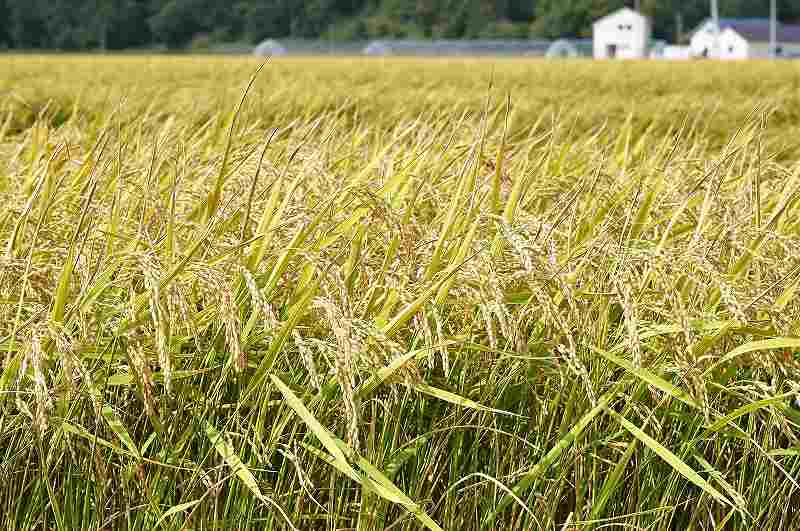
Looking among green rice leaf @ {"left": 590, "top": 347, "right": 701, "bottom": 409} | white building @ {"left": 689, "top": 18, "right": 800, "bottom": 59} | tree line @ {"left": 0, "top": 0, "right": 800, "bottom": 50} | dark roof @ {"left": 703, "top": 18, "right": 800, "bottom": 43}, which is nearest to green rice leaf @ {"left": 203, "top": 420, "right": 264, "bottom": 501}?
green rice leaf @ {"left": 590, "top": 347, "right": 701, "bottom": 409}

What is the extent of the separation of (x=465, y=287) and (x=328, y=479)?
0.40m

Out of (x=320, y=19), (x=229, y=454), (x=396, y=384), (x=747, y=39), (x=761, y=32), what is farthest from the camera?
(x=320, y=19)

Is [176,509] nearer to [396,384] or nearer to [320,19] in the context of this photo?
[396,384]

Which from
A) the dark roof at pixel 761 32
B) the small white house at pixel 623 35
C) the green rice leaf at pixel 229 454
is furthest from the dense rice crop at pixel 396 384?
the dark roof at pixel 761 32

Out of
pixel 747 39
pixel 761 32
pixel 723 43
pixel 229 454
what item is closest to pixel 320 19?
pixel 723 43

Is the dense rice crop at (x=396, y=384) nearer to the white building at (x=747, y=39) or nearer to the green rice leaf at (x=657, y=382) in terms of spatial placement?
the green rice leaf at (x=657, y=382)

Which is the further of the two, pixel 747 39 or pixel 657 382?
pixel 747 39

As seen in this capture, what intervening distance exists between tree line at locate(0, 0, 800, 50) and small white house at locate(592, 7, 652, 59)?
10618mm

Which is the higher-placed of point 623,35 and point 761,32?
point 623,35

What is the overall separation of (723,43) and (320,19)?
35125 mm

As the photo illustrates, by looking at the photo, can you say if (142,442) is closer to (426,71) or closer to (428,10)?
(426,71)

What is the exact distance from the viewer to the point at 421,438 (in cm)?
148

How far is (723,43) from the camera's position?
69.3 meters

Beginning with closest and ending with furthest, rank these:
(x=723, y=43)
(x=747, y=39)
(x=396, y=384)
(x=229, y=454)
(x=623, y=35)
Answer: (x=229, y=454), (x=396, y=384), (x=747, y=39), (x=623, y=35), (x=723, y=43)
